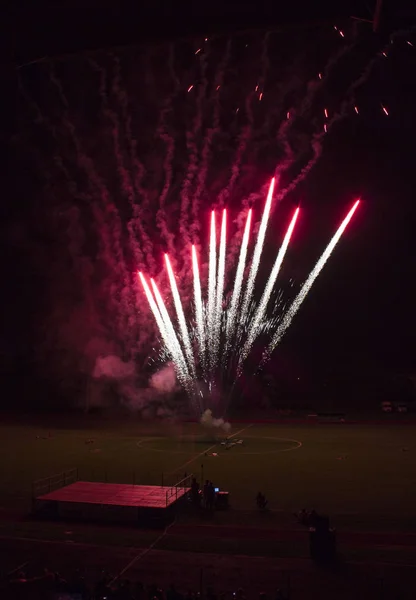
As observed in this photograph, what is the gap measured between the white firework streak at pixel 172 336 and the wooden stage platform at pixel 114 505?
15.6 m

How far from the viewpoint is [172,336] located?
38531 mm

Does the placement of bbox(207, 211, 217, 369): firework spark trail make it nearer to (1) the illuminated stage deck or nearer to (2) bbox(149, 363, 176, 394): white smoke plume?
(2) bbox(149, 363, 176, 394): white smoke plume

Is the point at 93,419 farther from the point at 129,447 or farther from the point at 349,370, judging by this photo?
the point at 349,370

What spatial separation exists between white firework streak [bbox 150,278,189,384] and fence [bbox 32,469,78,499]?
11568 millimetres

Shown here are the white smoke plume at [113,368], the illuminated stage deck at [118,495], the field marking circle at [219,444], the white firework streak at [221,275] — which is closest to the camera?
the illuminated stage deck at [118,495]

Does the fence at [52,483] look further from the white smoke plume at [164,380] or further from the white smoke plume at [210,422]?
the white smoke plume at [164,380]

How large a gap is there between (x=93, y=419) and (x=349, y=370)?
906 inches

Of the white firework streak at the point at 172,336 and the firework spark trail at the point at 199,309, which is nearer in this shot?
the firework spark trail at the point at 199,309

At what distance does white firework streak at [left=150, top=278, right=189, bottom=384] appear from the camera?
33.2 metres

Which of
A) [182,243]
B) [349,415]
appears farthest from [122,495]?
[349,415]

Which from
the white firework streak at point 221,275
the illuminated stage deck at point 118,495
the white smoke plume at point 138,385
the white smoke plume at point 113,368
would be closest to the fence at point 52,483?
the illuminated stage deck at point 118,495

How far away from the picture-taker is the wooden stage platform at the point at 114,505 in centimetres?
1658

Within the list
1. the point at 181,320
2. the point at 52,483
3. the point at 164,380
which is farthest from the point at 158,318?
the point at 52,483

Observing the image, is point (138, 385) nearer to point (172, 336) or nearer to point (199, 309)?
point (172, 336)
